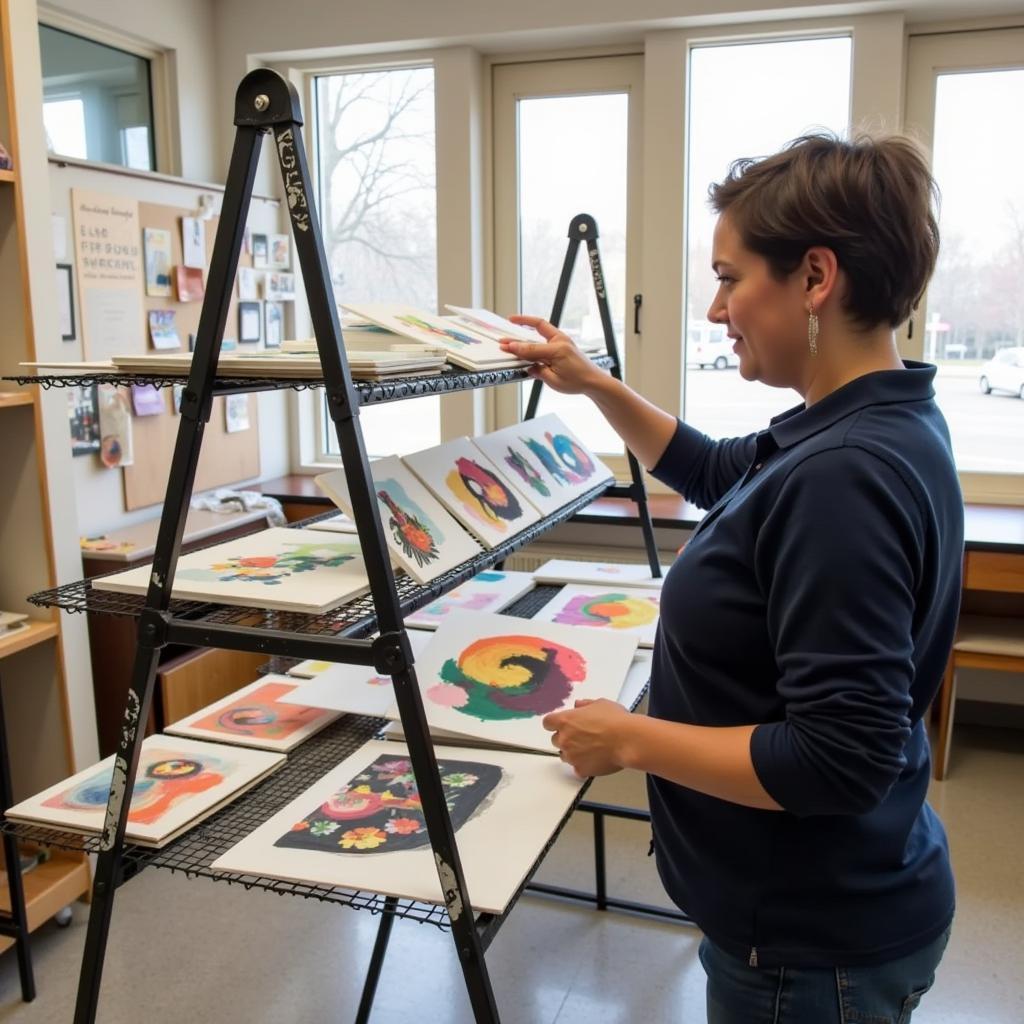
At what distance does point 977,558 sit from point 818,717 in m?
2.30

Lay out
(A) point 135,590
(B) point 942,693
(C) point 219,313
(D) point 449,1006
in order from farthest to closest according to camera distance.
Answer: (B) point 942,693, (D) point 449,1006, (A) point 135,590, (C) point 219,313

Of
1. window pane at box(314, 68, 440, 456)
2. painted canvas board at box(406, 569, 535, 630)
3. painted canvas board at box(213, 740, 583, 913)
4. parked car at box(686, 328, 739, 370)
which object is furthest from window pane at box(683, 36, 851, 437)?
painted canvas board at box(213, 740, 583, 913)

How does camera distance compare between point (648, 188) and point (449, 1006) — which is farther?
point (648, 188)

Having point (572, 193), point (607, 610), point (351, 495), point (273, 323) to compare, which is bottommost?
point (607, 610)

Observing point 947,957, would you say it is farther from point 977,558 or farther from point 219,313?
point 219,313

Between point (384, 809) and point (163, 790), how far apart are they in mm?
315

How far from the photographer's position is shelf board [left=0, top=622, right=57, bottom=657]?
2.13 meters

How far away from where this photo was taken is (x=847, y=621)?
86 cm

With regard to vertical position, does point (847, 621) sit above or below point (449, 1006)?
above

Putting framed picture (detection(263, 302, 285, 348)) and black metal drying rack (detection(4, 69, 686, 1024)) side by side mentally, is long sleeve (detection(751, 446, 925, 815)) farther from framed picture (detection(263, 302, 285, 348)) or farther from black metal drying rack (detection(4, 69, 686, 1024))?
framed picture (detection(263, 302, 285, 348))

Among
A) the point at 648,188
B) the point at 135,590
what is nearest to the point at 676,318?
the point at 648,188

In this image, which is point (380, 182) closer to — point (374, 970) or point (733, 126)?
point (733, 126)

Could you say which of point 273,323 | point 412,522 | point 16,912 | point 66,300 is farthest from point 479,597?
point 273,323

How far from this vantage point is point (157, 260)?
316 cm
